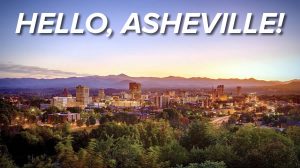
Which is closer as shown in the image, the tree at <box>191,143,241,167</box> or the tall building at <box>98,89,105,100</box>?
the tree at <box>191,143,241,167</box>

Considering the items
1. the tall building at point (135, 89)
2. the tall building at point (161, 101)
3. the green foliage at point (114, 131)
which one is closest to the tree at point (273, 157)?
the green foliage at point (114, 131)

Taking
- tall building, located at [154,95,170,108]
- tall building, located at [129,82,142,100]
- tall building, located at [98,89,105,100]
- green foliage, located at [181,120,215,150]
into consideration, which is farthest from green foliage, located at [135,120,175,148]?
tall building, located at [129,82,142,100]

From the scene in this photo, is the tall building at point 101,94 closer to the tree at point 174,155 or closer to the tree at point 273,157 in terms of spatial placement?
the tree at point 174,155

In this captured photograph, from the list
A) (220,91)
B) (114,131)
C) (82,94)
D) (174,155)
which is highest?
(174,155)

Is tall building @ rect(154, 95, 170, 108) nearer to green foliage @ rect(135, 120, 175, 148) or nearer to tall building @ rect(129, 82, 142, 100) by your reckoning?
tall building @ rect(129, 82, 142, 100)

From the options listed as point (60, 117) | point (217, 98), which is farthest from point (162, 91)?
point (60, 117)

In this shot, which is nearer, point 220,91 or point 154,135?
point 154,135

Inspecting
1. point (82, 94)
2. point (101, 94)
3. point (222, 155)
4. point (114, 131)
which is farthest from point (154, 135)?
point (101, 94)

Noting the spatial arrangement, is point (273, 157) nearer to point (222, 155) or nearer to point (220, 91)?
point (222, 155)

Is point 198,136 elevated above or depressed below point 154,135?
above
